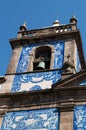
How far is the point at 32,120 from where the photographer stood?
15008 mm

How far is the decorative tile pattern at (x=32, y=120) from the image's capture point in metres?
14.7

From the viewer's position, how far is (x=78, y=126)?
14.2 m

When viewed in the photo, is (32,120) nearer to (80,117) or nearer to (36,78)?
(80,117)

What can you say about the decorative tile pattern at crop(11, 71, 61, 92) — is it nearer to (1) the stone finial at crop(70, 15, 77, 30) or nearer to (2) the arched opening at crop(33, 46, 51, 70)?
(2) the arched opening at crop(33, 46, 51, 70)

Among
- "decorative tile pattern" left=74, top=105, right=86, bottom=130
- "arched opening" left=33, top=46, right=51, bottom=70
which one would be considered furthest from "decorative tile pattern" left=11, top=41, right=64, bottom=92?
"decorative tile pattern" left=74, top=105, right=86, bottom=130

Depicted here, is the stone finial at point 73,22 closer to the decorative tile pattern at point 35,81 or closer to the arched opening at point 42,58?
the arched opening at point 42,58

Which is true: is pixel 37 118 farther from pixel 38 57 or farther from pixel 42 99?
pixel 38 57

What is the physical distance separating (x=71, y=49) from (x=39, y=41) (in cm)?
200

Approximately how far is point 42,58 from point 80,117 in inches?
201

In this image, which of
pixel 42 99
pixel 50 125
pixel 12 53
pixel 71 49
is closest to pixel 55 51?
pixel 71 49

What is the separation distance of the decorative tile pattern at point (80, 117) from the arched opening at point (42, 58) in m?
3.68

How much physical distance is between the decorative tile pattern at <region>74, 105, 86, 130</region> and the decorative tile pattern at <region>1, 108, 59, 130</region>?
721mm

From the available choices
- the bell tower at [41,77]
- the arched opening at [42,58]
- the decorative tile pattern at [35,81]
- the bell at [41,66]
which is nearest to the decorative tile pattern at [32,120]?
the bell tower at [41,77]

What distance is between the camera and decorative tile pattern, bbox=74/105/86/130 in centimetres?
1420
